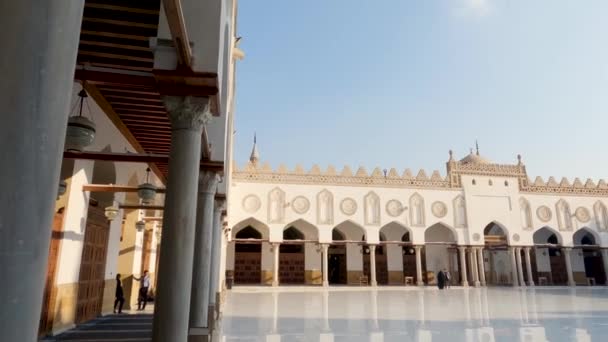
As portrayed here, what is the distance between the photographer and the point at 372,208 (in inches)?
834

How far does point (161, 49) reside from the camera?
11.0 ft

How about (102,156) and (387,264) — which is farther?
(387,264)

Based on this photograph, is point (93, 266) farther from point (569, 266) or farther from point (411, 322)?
point (569, 266)

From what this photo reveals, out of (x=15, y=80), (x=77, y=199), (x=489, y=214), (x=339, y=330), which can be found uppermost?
(x=489, y=214)

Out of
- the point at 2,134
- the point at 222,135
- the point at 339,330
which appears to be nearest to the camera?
the point at 2,134

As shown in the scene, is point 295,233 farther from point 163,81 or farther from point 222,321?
point 163,81

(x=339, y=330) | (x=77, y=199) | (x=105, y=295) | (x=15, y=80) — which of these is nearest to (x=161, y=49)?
(x=15, y=80)

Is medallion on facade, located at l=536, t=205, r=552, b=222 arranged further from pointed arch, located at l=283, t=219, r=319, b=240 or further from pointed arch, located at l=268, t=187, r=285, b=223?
pointed arch, located at l=268, t=187, r=285, b=223

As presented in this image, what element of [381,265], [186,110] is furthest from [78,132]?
[381,265]

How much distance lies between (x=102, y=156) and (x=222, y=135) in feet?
5.27

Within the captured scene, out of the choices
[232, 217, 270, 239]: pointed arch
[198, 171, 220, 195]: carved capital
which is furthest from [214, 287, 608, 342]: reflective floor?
[232, 217, 270, 239]: pointed arch

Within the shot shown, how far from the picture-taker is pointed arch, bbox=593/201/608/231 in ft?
76.4

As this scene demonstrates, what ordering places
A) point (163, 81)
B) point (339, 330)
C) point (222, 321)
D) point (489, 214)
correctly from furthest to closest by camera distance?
point (489, 214), point (222, 321), point (339, 330), point (163, 81)

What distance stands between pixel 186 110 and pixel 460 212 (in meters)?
20.9
